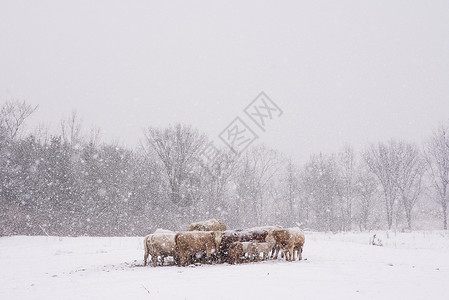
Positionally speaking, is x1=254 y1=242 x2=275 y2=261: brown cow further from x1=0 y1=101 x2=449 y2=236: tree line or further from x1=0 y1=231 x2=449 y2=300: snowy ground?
x1=0 y1=101 x2=449 y2=236: tree line

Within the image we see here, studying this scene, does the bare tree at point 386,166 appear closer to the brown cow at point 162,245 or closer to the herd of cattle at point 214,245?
the herd of cattle at point 214,245

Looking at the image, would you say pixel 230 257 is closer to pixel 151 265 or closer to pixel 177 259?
pixel 177 259

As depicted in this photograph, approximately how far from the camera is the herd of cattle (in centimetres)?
1306

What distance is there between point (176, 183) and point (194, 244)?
3345cm

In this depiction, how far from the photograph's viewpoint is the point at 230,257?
1311 cm

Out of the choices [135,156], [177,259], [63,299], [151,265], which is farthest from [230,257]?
[135,156]

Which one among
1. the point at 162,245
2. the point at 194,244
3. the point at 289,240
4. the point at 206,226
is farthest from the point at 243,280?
the point at 206,226

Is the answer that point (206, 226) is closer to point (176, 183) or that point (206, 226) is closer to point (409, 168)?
point (176, 183)

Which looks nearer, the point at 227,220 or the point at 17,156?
the point at 17,156

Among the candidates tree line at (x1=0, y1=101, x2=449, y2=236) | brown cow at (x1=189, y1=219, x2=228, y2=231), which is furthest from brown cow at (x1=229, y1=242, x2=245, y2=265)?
tree line at (x1=0, y1=101, x2=449, y2=236)

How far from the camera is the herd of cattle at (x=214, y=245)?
1306 centimetres

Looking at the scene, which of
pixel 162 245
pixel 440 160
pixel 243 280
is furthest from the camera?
pixel 440 160

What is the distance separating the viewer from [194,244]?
1305 cm

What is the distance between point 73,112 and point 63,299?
48282 mm
